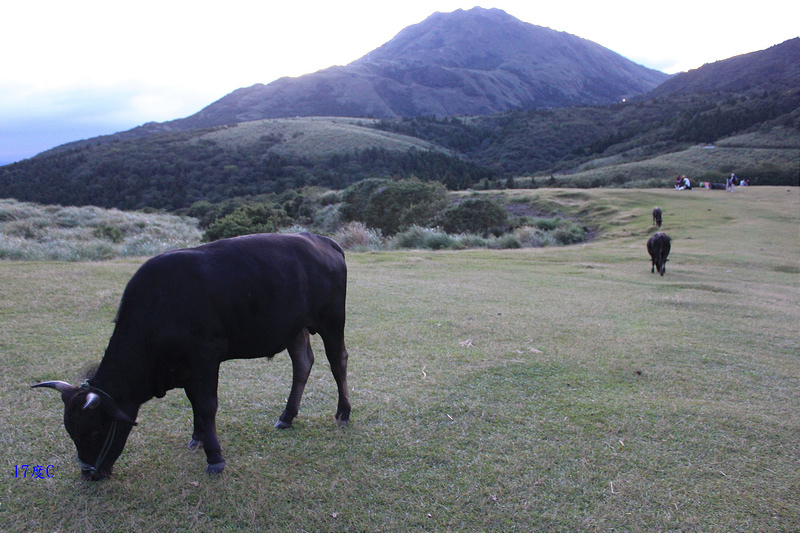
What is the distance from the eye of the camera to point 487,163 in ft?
260

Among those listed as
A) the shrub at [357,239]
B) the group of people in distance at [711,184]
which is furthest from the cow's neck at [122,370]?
the group of people in distance at [711,184]

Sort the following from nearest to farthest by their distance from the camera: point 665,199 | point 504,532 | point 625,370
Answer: point 504,532 → point 625,370 → point 665,199

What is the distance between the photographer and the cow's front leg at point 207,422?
330 centimetres

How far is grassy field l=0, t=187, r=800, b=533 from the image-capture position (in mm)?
3250

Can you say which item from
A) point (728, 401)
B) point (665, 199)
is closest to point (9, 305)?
point (728, 401)

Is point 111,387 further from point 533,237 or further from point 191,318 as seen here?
point 533,237

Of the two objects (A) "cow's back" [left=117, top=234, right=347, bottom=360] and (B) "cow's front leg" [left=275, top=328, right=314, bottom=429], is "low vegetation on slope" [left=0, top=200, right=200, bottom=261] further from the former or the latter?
(A) "cow's back" [left=117, top=234, right=347, bottom=360]

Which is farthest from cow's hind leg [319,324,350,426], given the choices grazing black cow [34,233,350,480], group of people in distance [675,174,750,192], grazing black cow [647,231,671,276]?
group of people in distance [675,174,750,192]

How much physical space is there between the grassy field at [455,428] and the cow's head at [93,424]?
0.77ft

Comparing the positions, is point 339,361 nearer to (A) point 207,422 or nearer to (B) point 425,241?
(A) point 207,422

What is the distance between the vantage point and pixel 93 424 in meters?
3.05

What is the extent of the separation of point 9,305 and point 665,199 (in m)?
34.9

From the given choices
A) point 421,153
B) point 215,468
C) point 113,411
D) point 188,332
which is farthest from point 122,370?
point 421,153

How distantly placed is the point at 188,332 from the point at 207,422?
25.5 inches
